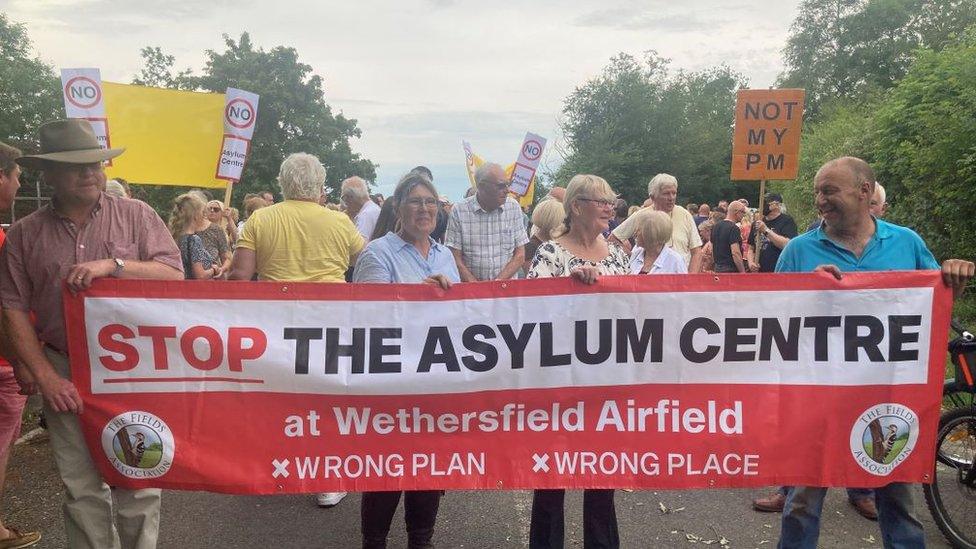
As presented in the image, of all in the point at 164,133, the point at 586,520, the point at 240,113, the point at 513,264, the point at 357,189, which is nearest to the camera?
the point at 586,520

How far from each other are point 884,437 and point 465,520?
2.29m

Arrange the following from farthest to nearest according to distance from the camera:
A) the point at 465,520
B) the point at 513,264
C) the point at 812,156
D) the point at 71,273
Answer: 1. the point at 812,156
2. the point at 513,264
3. the point at 465,520
4. the point at 71,273

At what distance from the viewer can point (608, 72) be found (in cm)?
5328

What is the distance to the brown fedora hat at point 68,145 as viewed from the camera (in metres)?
3.02

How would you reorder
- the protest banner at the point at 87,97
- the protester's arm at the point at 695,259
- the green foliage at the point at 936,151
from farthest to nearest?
1. the green foliage at the point at 936,151
2. the protest banner at the point at 87,97
3. the protester's arm at the point at 695,259

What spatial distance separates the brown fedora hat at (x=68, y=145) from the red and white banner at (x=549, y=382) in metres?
0.60

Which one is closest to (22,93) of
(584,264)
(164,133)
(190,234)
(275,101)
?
(275,101)

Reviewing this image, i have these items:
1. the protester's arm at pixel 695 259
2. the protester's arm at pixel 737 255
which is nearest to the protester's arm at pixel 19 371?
the protester's arm at pixel 695 259

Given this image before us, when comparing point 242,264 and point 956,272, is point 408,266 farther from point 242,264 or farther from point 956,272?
point 956,272

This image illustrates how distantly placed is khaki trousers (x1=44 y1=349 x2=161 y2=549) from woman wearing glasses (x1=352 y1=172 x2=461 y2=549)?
3.35 feet

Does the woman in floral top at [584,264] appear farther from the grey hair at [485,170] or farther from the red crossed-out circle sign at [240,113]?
the red crossed-out circle sign at [240,113]

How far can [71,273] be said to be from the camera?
9.87 feet

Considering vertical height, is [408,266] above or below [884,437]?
above

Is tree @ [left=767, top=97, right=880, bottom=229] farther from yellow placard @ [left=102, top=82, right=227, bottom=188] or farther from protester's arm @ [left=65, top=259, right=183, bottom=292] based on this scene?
protester's arm @ [left=65, top=259, right=183, bottom=292]
